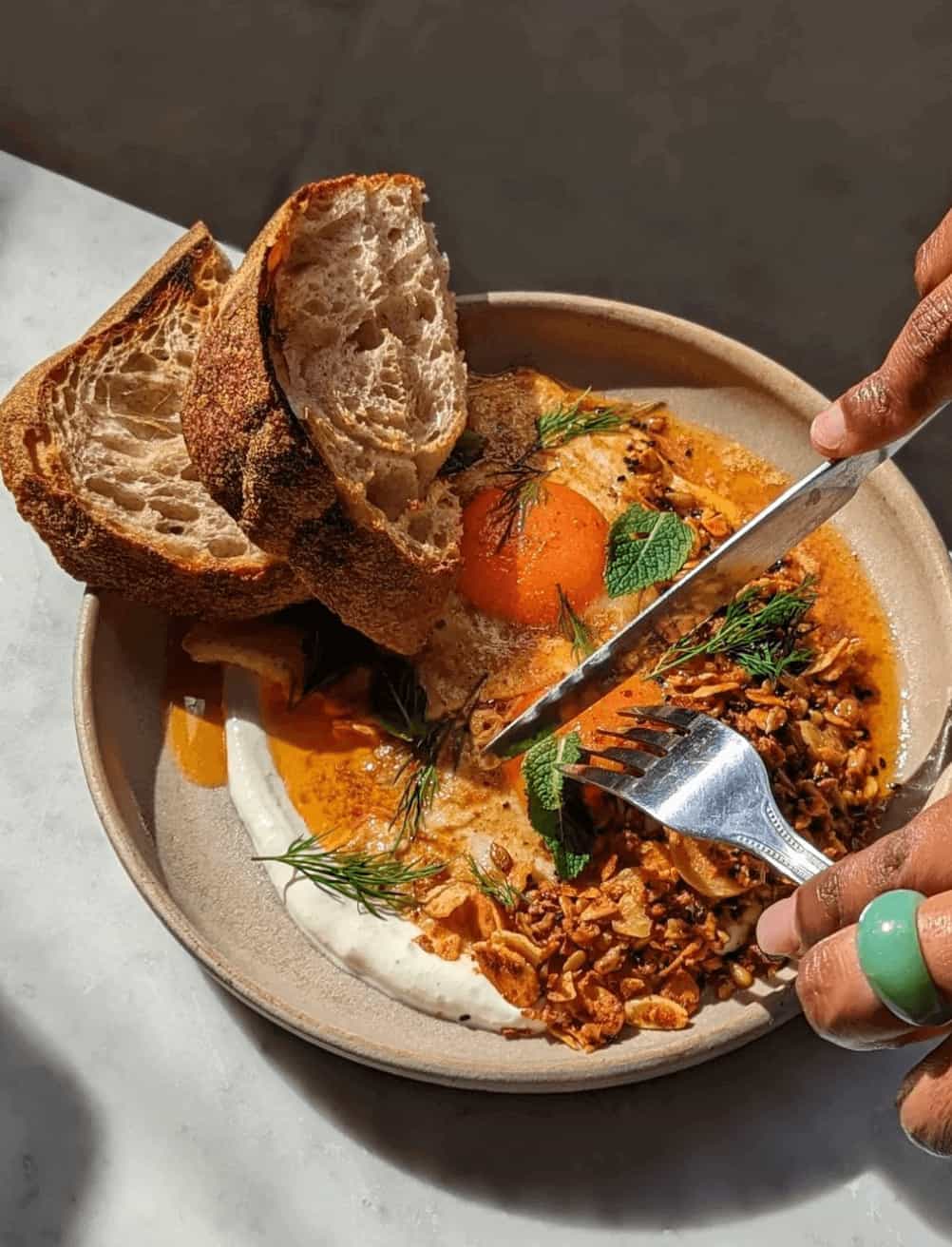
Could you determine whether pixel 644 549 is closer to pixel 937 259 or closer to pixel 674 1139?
pixel 937 259

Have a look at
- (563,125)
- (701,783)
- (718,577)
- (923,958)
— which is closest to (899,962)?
(923,958)

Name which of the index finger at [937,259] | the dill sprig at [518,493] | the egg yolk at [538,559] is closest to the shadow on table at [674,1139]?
the egg yolk at [538,559]

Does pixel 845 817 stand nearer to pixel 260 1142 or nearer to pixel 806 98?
pixel 260 1142

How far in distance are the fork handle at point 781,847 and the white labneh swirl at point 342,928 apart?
1.81ft

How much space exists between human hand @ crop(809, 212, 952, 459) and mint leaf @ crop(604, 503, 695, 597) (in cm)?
47

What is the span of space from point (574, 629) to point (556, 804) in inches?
16.0

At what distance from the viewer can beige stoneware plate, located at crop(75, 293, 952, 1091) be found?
2289mm

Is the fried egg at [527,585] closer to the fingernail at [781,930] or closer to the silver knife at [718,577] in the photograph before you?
the silver knife at [718,577]

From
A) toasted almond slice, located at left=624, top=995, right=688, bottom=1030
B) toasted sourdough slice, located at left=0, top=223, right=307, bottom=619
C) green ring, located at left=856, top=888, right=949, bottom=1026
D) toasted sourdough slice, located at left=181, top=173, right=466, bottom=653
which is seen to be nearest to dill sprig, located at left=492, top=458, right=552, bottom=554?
toasted sourdough slice, located at left=181, top=173, right=466, bottom=653

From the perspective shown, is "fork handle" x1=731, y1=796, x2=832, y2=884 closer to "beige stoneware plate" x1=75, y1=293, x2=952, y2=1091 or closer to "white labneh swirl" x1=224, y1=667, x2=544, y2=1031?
"beige stoneware plate" x1=75, y1=293, x2=952, y2=1091

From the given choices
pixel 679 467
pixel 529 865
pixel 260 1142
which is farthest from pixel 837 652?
pixel 260 1142

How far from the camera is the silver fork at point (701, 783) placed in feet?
7.30

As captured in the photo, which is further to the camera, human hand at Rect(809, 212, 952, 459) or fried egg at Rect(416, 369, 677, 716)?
fried egg at Rect(416, 369, 677, 716)

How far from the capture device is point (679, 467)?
9.53 feet
